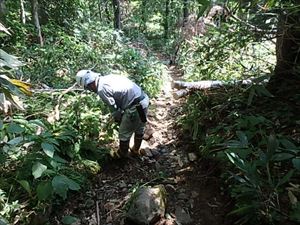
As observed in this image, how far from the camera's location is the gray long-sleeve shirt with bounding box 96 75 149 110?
4780mm

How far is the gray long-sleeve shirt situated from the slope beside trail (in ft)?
3.18

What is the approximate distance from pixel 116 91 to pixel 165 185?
148 cm

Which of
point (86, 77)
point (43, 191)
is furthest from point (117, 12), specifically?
point (43, 191)

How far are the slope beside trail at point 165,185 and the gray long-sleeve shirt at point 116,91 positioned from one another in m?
0.97

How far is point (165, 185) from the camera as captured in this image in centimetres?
455

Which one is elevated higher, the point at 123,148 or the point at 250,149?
the point at 250,149

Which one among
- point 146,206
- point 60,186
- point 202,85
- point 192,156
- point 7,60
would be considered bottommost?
point 192,156

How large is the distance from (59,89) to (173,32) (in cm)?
1074

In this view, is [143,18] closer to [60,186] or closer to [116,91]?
[116,91]

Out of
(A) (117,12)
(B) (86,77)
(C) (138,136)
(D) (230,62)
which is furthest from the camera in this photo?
(A) (117,12)

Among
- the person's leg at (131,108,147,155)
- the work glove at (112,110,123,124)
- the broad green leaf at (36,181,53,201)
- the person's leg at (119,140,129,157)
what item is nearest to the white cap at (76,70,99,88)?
the work glove at (112,110,123,124)

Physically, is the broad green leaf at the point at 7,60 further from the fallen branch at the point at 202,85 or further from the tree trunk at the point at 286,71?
the fallen branch at the point at 202,85

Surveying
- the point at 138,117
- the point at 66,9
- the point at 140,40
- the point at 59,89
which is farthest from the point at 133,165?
the point at 140,40

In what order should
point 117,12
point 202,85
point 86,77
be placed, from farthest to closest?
point 117,12
point 202,85
point 86,77
